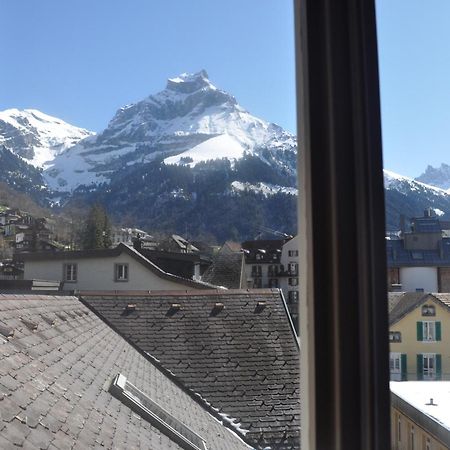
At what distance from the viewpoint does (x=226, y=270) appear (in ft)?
4.57

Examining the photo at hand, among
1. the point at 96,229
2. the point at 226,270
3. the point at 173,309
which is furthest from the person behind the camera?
the point at 173,309

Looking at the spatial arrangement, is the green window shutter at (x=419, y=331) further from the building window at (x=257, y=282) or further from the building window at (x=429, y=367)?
the building window at (x=257, y=282)

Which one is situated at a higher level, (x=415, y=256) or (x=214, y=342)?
(x=415, y=256)

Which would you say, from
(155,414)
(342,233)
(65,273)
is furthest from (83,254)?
(155,414)

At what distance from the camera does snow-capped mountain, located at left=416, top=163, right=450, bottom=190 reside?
2.56 ft

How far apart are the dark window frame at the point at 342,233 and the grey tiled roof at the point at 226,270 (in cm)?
42

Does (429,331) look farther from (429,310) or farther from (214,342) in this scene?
(214,342)

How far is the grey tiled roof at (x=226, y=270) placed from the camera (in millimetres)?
1159

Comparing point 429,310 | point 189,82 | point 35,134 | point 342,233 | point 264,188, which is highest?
point 189,82

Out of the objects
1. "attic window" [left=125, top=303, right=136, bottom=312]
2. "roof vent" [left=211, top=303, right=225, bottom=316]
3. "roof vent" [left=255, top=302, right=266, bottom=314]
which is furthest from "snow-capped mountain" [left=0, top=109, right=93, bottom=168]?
"attic window" [left=125, top=303, right=136, bottom=312]

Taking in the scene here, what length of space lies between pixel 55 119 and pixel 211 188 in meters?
0.33

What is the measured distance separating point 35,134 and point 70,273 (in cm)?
50

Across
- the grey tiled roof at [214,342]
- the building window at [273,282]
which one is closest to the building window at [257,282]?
the building window at [273,282]

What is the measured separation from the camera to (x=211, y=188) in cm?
116
